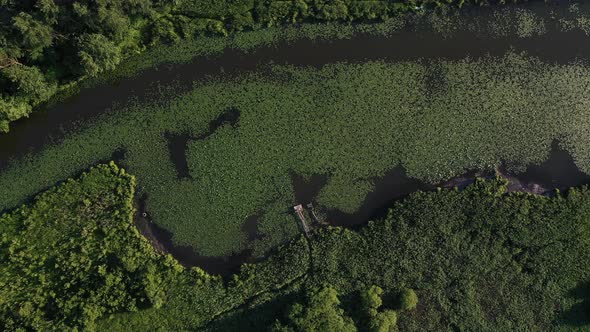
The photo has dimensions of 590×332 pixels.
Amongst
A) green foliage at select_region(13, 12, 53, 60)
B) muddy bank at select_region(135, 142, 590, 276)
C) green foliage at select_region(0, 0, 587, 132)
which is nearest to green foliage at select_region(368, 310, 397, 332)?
muddy bank at select_region(135, 142, 590, 276)

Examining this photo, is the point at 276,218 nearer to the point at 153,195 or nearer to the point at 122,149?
the point at 153,195

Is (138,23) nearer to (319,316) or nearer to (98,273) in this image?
(98,273)

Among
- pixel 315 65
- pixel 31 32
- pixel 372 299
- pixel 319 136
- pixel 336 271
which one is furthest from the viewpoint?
pixel 315 65

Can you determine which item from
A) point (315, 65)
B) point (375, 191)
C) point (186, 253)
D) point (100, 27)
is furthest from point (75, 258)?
point (315, 65)

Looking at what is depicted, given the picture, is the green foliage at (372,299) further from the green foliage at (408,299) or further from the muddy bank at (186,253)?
the muddy bank at (186,253)

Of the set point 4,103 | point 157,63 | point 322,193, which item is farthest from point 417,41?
point 4,103

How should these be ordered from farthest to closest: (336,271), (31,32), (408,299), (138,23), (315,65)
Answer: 1. (315,65)
2. (138,23)
3. (336,271)
4. (408,299)
5. (31,32)
